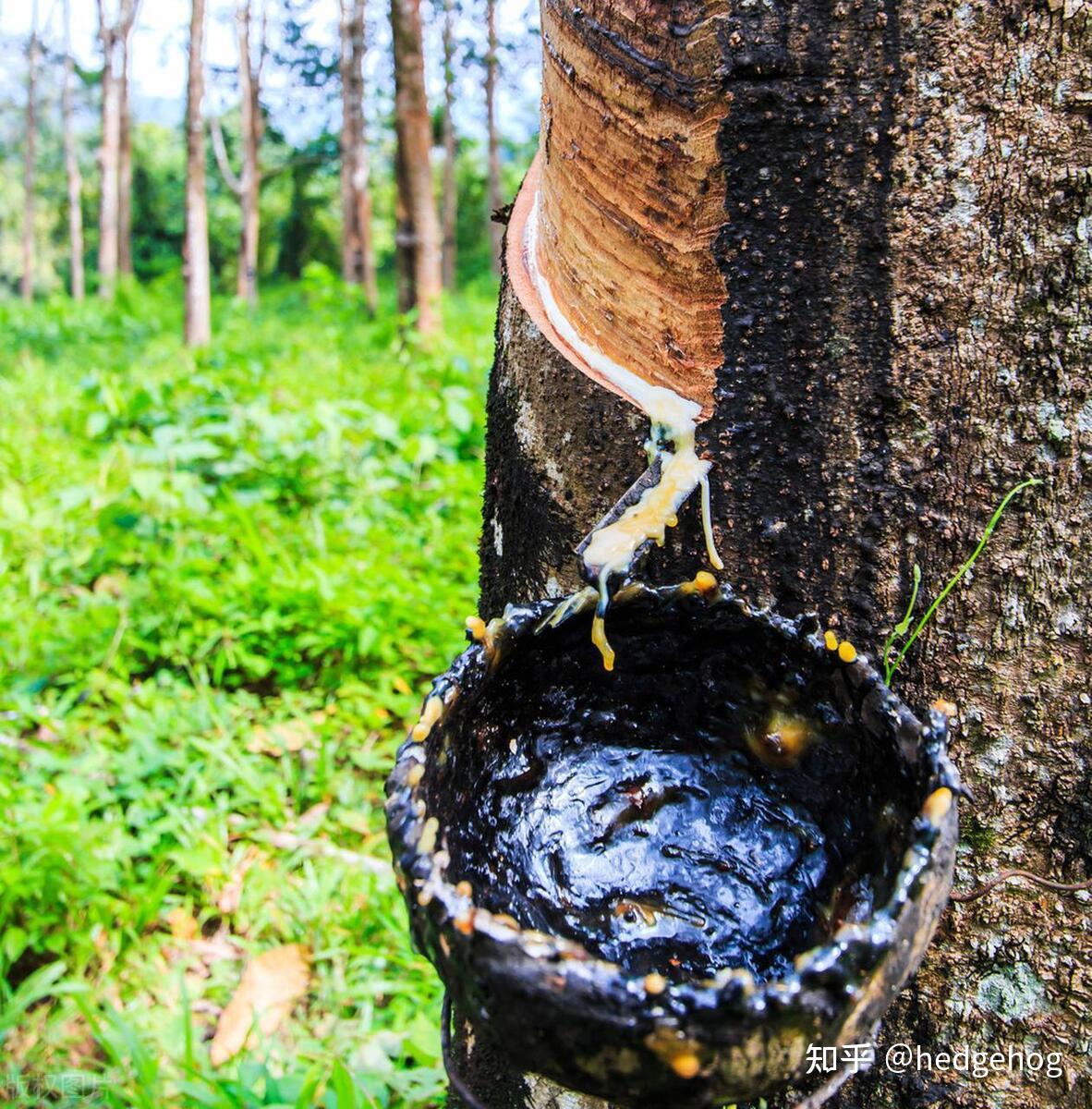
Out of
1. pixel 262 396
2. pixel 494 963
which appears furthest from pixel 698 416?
pixel 262 396

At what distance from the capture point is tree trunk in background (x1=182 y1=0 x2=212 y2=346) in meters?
7.98

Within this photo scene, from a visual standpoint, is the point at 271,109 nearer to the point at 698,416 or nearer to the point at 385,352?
the point at 385,352

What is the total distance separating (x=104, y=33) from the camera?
15133mm

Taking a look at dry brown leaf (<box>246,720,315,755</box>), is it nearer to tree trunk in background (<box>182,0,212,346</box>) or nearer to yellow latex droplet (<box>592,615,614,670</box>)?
yellow latex droplet (<box>592,615,614,670</box>)

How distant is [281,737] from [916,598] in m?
2.18

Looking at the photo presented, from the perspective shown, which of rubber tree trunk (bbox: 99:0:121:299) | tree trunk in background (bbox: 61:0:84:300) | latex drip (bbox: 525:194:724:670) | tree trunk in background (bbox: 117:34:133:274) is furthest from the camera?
tree trunk in background (bbox: 61:0:84:300)

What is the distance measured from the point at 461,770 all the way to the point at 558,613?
0.67ft

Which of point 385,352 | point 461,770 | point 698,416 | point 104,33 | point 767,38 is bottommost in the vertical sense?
point 385,352

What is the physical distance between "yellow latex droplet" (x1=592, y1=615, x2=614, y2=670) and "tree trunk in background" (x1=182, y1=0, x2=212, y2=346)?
8420mm

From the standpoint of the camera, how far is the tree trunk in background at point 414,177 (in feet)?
22.5

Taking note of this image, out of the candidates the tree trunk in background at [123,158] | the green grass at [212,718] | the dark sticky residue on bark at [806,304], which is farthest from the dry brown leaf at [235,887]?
the tree trunk in background at [123,158]

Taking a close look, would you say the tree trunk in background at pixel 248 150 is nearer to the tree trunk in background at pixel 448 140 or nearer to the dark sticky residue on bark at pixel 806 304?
the tree trunk in background at pixel 448 140

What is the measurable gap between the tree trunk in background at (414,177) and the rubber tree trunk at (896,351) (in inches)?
258
